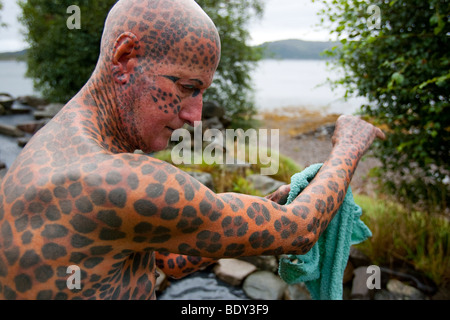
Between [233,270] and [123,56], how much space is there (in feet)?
10.1

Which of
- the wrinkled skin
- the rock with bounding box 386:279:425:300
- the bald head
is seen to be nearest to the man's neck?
the wrinkled skin

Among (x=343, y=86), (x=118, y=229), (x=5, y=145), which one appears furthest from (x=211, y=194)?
(x=5, y=145)

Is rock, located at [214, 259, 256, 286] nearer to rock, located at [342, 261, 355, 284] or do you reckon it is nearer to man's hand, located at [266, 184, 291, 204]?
rock, located at [342, 261, 355, 284]

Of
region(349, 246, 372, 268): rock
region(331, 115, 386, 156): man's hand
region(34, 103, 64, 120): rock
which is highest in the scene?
region(331, 115, 386, 156): man's hand

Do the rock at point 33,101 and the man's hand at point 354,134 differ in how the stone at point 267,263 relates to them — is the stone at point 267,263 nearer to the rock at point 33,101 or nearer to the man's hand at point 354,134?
the man's hand at point 354,134

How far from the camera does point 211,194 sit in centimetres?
97

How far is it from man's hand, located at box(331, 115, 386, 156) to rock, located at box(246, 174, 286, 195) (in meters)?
3.13

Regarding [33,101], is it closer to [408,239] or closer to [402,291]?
[408,239]

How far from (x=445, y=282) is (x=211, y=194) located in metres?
3.04

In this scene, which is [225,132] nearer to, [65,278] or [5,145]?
[5,145]

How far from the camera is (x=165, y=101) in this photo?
107 cm

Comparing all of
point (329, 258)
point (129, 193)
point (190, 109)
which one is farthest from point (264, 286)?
point (129, 193)

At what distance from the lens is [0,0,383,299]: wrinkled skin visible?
899 millimetres

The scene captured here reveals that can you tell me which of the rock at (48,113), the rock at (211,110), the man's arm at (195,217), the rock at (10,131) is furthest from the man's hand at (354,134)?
the rock at (48,113)
